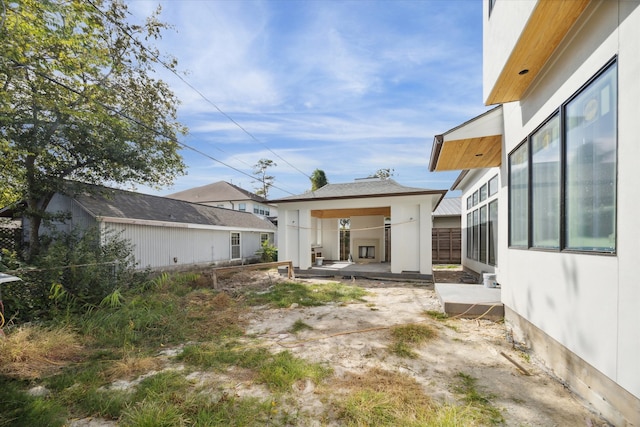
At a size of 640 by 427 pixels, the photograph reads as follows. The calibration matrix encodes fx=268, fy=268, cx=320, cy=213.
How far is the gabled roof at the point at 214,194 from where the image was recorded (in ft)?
84.2

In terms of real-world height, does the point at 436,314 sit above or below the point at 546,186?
below

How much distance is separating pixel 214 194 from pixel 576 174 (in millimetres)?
27147

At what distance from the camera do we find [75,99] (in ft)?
25.6

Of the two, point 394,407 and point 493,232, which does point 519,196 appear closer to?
point 394,407

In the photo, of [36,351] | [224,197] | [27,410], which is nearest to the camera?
[27,410]

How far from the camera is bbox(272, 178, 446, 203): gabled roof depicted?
30.7ft

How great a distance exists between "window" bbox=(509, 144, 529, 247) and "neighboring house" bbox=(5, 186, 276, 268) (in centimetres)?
951

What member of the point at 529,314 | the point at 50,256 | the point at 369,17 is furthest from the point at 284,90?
the point at 529,314

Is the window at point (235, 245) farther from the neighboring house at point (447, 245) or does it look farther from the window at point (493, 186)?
the window at point (493, 186)

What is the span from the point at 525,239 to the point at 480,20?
4.52 m

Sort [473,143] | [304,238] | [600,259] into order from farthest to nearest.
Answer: [304,238], [473,143], [600,259]

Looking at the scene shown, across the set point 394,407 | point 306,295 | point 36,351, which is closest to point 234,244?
point 306,295

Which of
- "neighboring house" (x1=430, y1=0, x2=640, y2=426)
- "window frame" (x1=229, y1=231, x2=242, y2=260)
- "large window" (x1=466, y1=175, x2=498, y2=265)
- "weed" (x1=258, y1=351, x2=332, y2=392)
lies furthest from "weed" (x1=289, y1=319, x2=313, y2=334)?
"window frame" (x1=229, y1=231, x2=242, y2=260)

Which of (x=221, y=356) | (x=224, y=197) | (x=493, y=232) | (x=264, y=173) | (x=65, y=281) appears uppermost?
(x=264, y=173)
